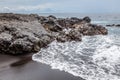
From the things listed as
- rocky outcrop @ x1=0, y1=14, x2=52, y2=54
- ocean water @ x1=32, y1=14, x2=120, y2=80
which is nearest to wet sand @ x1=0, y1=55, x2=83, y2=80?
ocean water @ x1=32, y1=14, x2=120, y2=80

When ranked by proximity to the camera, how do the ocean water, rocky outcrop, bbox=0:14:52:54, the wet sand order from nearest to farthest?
1. the wet sand
2. the ocean water
3. rocky outcrop, bbox=0:14:52:54

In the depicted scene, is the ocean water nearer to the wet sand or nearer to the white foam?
the white foam

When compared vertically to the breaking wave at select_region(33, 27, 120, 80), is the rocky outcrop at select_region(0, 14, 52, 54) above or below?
above

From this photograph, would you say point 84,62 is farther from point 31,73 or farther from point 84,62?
point 31,73

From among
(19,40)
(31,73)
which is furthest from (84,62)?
(19,40)

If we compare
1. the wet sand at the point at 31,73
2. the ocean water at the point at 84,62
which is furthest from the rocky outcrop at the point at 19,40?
the wet sand at the point at 31,73

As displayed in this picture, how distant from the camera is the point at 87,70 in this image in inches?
737

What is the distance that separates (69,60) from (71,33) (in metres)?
15.4

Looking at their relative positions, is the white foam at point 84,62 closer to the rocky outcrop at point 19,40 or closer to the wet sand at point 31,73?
the wet sand at point 31,73

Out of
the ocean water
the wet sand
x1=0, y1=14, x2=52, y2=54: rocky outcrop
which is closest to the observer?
the wet sand

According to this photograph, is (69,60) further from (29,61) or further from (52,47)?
(52,47)

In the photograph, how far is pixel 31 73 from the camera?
18.2 meters

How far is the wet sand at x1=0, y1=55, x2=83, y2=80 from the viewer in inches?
669

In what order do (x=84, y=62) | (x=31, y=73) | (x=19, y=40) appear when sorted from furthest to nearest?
(x=19, y=40)
(x=84, y=62)
(x=31, y=73)
